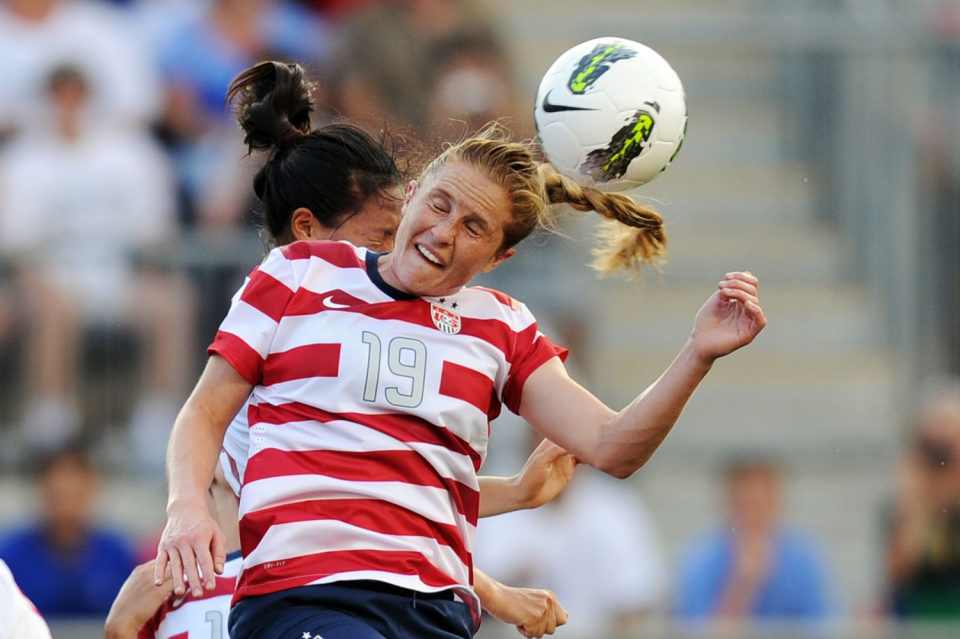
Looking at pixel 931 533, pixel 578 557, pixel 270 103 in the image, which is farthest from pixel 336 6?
pixel 270 103

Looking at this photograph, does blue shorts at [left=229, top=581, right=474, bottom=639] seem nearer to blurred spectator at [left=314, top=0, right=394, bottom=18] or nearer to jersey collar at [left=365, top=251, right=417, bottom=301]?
jersey collar at [left=365, top=251, right=417, bottom=301]

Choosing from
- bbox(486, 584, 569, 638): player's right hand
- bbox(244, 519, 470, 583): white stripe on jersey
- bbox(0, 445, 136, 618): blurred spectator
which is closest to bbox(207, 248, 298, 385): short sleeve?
bbox(244, 519, 470, 583): white stripe on jersey

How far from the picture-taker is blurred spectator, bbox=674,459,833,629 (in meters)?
7.34

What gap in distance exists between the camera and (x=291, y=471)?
3223 mm

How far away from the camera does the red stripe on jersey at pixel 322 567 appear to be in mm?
3156

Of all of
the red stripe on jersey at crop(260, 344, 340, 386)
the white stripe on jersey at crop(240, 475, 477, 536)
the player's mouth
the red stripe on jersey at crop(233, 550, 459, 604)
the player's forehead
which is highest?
the player's forehead

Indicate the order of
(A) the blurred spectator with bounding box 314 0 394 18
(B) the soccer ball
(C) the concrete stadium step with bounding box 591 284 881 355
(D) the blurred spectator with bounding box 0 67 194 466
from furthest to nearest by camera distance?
(A) the blurred spectator with bounding box 314 0 394 18 < (C) the concrete stadium step with bounding box 591 284 881 355 < (D) the blurred spectator with bounding box 0 67 194 466 < (B) the soccer ball

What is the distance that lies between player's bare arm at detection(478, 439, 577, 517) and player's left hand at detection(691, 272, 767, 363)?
0.60 meters

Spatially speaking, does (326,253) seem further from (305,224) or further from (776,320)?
(776,320)

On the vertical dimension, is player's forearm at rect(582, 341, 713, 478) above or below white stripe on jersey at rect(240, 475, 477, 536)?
above

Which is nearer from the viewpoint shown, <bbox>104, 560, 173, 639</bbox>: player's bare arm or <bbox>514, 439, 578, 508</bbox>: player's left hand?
<bbox>514, 439, 578, 508</bbox>: player's left hand

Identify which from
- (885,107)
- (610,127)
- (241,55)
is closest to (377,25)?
(241,55)

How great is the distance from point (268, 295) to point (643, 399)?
846 millimetres

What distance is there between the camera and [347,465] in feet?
10.6
